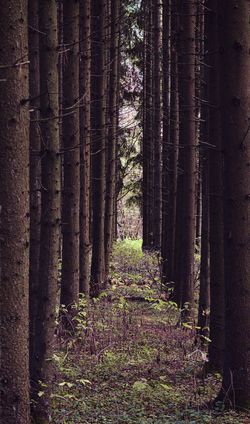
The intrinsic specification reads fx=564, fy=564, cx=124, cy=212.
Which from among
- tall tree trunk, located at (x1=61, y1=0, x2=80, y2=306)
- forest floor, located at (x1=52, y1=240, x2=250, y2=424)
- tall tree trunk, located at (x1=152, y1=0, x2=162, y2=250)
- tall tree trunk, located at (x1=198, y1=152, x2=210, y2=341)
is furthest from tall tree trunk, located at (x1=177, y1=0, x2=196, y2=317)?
tall tree trunk, located at (x1=152, y1=0, x2=162, y2=250)

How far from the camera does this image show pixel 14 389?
4.57m

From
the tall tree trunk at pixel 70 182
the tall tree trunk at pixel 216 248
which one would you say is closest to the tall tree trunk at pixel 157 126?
the tall tree trunk at pixel 70 182

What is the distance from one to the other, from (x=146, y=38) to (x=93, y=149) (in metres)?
11.1

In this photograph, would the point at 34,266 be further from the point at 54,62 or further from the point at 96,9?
the point at 96,9

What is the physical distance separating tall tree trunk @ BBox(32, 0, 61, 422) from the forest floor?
363 mm

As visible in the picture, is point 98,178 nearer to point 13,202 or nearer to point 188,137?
point 188,137

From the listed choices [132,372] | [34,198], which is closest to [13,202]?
[34,198]

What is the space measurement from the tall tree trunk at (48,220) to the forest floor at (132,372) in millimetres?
363

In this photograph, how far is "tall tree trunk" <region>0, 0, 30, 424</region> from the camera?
14.3 ft

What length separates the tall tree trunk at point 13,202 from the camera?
4367 mm

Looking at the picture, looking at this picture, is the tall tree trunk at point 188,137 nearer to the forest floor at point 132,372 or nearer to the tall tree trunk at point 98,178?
the forest floor at point 132,372

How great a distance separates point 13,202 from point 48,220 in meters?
1.68

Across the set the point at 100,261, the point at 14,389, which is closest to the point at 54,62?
the point at 14,389

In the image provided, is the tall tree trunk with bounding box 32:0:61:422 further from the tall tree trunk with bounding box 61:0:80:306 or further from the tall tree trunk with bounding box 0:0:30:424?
the tall tree trunk with bounding box 61:0:80:306
